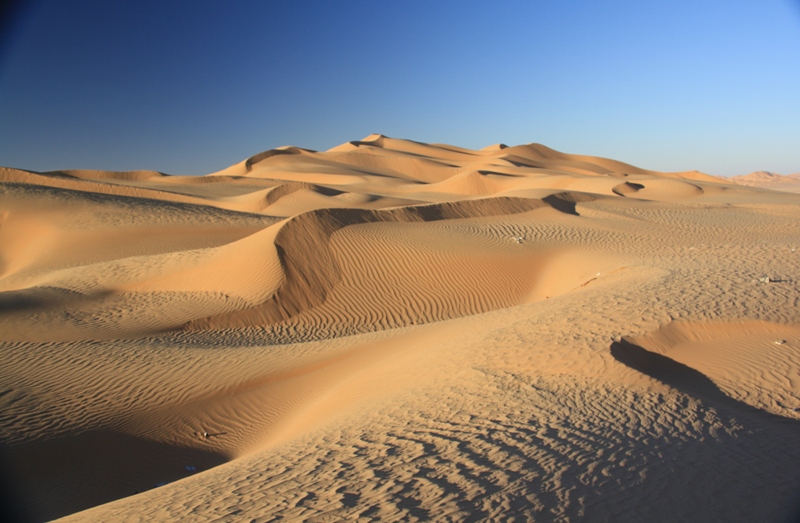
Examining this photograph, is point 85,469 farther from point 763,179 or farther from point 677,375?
point 763,179

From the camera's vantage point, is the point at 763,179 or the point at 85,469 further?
the point at 763,179

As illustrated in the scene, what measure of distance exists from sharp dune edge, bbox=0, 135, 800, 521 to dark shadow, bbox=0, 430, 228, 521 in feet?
0.09

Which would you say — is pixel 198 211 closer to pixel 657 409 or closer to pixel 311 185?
pixel 311 185

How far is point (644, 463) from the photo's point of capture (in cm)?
403

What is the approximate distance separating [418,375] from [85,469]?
157 inches

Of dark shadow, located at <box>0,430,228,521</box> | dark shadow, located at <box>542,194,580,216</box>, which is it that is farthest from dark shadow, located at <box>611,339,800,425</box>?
dark shadow, located at <box>542,194,580,216</box>

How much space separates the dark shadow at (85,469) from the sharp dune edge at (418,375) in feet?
0.09

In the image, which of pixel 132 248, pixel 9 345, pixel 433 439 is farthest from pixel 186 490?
pixel 132 248

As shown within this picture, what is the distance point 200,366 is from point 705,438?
6988mm

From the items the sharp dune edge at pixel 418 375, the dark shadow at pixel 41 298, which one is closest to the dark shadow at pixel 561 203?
the sharp dune edge at pixel 418 375

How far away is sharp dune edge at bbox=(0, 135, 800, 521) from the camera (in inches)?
152

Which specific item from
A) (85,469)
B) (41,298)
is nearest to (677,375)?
(85,469)

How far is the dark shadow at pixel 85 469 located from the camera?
557cm

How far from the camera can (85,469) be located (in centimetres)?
626
